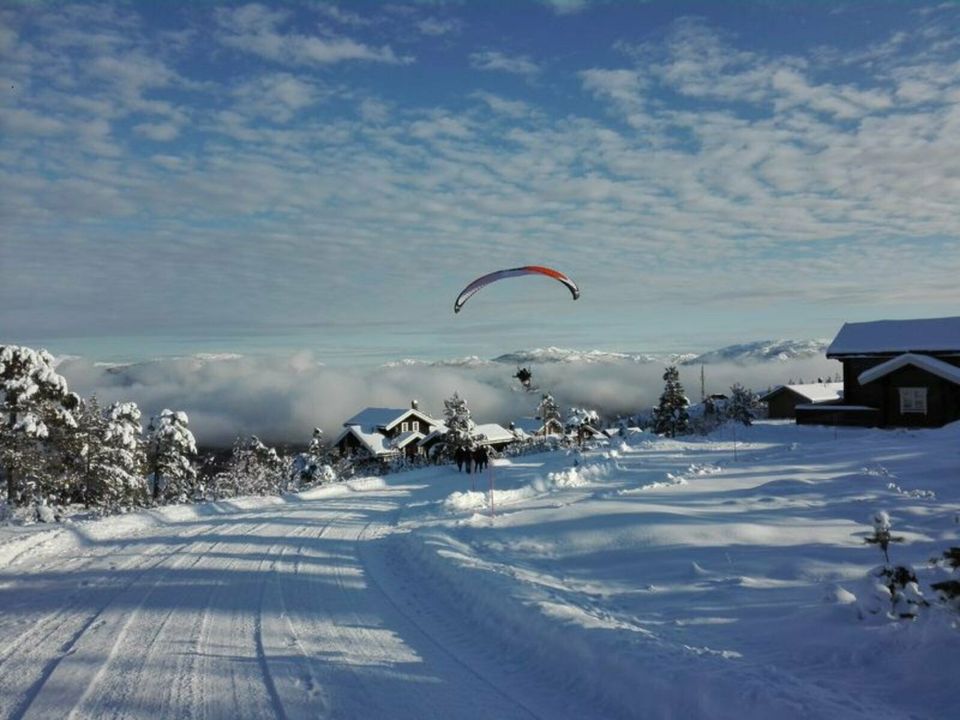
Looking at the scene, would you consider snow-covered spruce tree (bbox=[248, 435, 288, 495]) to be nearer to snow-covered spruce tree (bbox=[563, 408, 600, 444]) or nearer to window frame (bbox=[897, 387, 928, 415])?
snow-covered spruce tree (bbox=[563, 408, 600, 444])

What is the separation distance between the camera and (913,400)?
32906 millimetres

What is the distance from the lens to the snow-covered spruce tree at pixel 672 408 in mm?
52719

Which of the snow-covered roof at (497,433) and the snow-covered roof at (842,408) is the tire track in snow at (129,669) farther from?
the snow-covered roof at (497,433)

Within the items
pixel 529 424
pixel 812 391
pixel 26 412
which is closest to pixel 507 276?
pixel 26 412

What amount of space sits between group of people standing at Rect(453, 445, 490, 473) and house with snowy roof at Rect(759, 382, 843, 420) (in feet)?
108

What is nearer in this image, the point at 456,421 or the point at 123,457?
the point at 123,457

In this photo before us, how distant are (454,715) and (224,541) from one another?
10632 millimetres

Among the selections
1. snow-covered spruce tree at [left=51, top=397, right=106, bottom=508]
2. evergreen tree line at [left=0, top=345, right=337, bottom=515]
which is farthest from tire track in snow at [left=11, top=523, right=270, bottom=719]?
snow-covered spruce tree at [left=51, top=397, right=106, bottom=508]

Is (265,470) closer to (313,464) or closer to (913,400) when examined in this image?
(313,464)

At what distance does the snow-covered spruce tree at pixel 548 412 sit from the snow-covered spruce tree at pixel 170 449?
36.6 metres

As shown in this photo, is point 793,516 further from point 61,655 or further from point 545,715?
point 61,655

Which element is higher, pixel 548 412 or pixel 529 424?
pixel 548 412

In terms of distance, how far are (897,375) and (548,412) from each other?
39474mm

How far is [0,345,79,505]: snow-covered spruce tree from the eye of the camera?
941 inches
